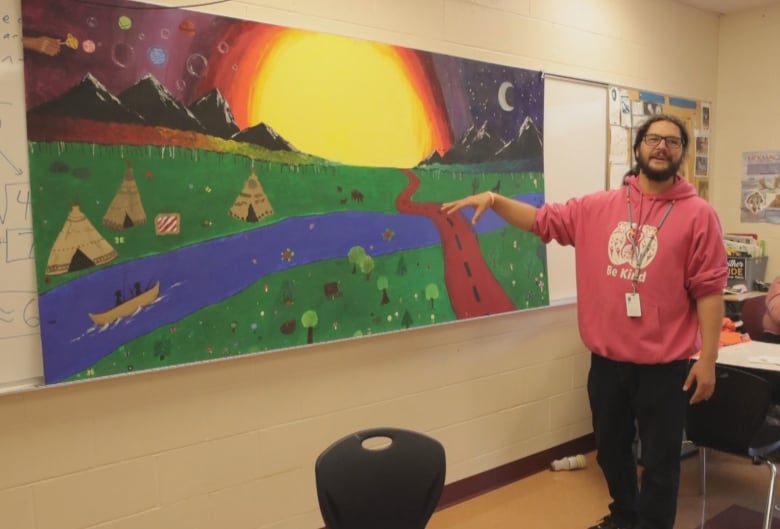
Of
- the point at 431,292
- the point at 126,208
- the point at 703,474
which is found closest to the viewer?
the point at 126,208

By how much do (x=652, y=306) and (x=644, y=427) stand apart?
49cm

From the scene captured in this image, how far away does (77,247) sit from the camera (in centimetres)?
202

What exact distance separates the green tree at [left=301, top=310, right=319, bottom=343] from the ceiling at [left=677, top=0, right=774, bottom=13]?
Result: 11.0ft

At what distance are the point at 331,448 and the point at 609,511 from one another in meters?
1.95

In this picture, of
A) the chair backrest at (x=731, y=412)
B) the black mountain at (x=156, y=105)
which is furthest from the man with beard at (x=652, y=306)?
the black mountain at (x=156, y=105)

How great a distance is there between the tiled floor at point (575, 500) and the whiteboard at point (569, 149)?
968 mm

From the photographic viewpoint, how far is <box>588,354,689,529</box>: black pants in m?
2.47

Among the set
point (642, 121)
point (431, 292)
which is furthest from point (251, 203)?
point (642, 121)

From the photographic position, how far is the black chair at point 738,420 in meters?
2.44

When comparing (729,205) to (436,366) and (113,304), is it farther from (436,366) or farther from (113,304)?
(113,304)

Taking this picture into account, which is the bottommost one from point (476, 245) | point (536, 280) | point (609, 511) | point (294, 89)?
point (609, 511)

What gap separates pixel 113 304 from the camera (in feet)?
6.88

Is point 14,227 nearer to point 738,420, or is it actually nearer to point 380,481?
point 380,481

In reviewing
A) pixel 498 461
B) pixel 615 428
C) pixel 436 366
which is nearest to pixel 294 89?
pixel 436 366
